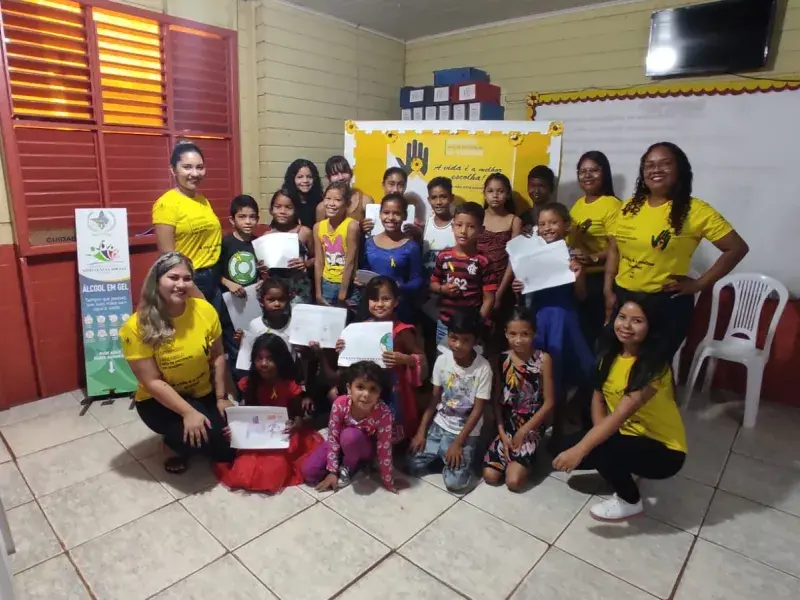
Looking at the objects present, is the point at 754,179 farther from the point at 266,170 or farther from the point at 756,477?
the point at 266,170

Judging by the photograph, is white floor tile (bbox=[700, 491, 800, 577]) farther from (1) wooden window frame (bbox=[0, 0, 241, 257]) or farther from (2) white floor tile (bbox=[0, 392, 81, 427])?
(1) wooden window frame (bbox=[0, 0, 241, 257])

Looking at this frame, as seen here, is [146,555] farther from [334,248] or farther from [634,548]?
[634,548]

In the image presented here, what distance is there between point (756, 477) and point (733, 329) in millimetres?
1133

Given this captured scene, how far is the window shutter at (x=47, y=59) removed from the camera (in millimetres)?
2631

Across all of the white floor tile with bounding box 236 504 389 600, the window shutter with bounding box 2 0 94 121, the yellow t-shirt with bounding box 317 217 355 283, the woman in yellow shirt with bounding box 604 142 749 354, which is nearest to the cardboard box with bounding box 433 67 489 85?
the yellow t-shirt with bounding box 317 217 355 283

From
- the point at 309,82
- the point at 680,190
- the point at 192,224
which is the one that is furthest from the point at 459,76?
the point at 192,224

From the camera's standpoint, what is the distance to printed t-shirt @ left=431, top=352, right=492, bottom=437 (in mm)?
2260

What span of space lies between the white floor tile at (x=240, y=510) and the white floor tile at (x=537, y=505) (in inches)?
29.8

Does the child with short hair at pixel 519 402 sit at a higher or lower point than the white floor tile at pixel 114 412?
higher

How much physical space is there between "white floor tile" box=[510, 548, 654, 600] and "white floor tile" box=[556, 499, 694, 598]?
0.13ft

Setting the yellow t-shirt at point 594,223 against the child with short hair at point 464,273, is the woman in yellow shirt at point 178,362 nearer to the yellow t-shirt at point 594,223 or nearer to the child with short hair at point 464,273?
the child with short hair at point 464,273

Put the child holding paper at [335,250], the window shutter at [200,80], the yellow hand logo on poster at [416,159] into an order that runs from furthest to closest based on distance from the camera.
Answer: the yellow hand logo on poster at [416,159], the window shutter at [200,80], the child holding paper at [335,250]

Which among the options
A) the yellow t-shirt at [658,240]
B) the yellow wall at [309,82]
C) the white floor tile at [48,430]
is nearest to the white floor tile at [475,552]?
the yellow t-shirt at [658,240]

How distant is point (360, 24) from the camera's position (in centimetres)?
417
